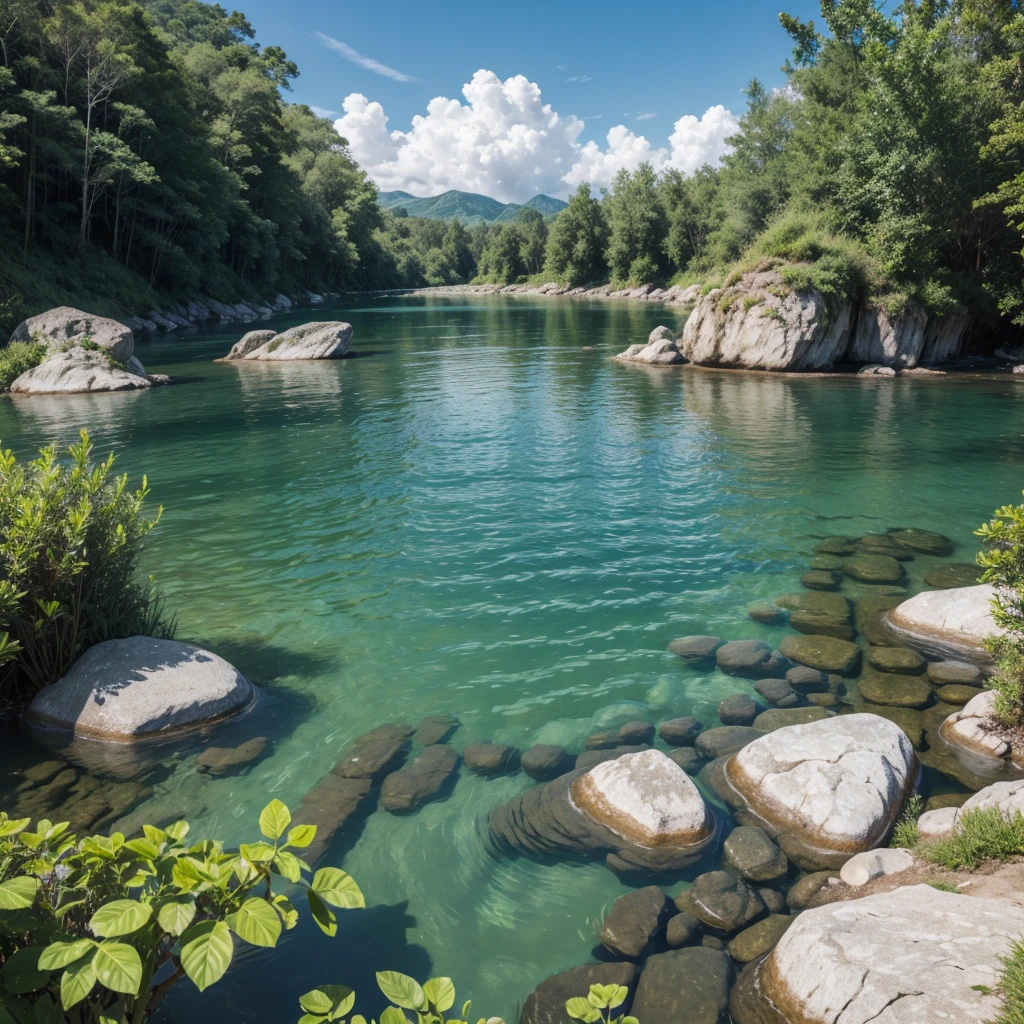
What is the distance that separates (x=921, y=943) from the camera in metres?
3.96

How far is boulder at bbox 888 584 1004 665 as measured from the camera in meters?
8.71

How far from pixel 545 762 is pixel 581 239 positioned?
4683 inches

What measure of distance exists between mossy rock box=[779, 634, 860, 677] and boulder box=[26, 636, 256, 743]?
268 inches

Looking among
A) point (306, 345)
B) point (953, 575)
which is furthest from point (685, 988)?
point (306, 345)

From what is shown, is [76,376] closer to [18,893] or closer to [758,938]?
[18,893]

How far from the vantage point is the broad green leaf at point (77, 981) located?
7.45ft

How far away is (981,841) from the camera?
4922mm

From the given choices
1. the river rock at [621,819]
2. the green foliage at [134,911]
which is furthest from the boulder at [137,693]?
the green foliage at [134,911]

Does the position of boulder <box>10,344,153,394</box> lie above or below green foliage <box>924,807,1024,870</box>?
above

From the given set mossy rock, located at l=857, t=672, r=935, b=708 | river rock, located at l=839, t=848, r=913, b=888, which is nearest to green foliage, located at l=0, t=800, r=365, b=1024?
river rock, located at l=839, t=848, r=913, b=888

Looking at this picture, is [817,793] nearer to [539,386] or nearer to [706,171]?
[539,386]

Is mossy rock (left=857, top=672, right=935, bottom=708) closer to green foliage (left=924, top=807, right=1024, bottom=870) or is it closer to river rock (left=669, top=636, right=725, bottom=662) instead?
river rock (left=669, top=636, right=725, bottom=662)

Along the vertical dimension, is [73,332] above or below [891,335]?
above

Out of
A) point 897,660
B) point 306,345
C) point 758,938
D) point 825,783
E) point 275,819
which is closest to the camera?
point 275,819
